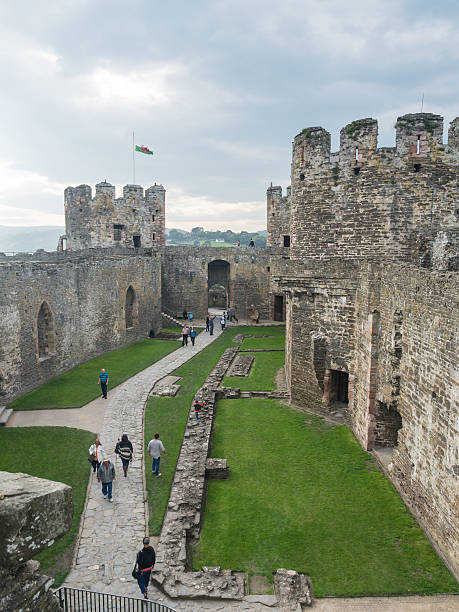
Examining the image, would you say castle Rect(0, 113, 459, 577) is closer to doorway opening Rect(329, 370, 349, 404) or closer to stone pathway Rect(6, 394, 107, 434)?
doorway opening Rect(329, 370, 349, 404)

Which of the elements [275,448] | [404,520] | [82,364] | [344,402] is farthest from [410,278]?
[82,364]

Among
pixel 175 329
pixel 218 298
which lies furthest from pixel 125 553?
pixel 218 298

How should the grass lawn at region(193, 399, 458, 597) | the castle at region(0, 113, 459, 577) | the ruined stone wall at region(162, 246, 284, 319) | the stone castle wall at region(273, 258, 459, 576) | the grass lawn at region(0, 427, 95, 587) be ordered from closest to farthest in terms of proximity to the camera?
1. the grass lawn at region(193, 399, 458, 597)
2. the stone castle wall at region(273, 258, 459, 576)
3. the castle at region(0, 113, 459, 577)
4. the grass lawn at region(0, 427, 95, 587)
5. the ruined stone wall at region(162, 246, 284, 319)

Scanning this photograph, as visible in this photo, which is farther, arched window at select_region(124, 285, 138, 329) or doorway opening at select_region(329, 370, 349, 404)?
arched window at select_region(124, 285, 138, 329)

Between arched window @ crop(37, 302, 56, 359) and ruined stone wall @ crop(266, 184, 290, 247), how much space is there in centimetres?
2108

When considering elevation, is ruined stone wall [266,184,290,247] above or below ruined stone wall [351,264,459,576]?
above

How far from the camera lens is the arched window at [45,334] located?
63.3ft

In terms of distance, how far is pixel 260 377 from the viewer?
63.9 feet

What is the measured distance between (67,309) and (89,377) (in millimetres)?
3421

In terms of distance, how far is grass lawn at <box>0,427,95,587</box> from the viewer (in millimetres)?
9777

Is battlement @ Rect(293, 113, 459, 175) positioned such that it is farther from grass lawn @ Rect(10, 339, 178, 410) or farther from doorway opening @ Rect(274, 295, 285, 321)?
doorway opening @ Rect(274, 295, 285, 321)

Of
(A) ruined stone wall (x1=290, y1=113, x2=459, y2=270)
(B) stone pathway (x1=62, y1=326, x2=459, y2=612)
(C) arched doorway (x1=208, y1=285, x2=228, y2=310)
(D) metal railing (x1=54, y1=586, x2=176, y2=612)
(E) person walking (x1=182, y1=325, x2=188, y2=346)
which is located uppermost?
(A) ruined stone wall (x1=290, y1=113, x2=459, y2=270)

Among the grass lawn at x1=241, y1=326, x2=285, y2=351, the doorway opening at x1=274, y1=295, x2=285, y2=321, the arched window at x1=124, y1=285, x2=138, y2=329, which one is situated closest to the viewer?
the grass lawn at x1=241, y1=326, x2=285, y2=351

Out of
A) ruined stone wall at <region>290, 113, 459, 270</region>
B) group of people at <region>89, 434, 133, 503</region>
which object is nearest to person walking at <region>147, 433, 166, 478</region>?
group of people at <region>89, 434, 133, 503</region>
